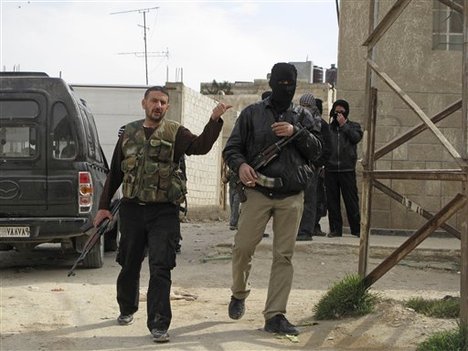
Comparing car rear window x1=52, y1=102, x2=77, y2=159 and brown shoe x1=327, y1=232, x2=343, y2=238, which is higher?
car rear window x1=52, y1=102, x2=77, y2=159

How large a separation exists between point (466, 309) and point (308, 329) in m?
1.29

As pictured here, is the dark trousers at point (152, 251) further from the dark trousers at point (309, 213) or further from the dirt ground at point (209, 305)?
the dark trousers at point (309, 213)

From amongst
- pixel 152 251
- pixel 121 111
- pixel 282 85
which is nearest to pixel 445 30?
pixel 282 85

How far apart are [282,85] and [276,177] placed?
2.27ft

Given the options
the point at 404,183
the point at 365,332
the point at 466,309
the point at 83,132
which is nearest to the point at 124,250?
the point at 365,332

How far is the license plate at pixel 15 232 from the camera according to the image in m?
7.96

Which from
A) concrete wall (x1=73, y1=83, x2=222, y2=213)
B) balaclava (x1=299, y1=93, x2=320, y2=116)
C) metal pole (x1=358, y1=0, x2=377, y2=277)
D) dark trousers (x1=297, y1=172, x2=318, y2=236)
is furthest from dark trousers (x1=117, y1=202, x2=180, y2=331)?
concrete wall (x1=73, y1=83, x2=222, y2=213)

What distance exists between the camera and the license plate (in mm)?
7961

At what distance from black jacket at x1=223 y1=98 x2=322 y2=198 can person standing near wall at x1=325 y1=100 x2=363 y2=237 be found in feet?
13.5

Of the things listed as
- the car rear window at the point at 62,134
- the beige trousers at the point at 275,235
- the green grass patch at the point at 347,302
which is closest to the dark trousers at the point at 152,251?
the beige trousers at the point at 275,235

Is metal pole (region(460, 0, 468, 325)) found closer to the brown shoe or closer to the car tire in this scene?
the car tire

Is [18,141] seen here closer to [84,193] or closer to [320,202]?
[84,193]

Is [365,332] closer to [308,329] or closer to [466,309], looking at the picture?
[308,329]

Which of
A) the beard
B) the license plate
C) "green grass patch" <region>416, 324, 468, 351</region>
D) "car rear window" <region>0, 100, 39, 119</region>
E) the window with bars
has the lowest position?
"green grass patch" <region>416, 324, 468, 351</region>
